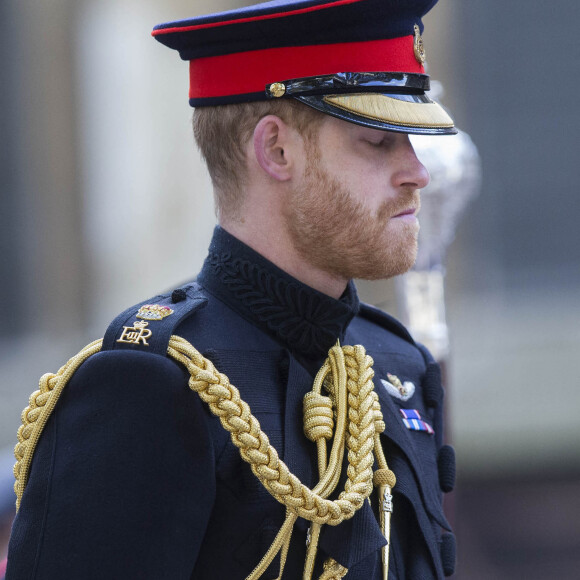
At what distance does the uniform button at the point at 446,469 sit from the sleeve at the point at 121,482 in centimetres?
64

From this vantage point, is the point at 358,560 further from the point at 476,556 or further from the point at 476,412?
the point at 476,412

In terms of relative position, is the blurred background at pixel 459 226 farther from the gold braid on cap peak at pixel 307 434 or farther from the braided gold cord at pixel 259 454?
the braided gold cord at pixel 259 454

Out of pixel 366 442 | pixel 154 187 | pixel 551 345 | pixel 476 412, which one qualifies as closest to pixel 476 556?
pixel 476 412

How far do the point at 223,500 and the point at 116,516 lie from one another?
187mm

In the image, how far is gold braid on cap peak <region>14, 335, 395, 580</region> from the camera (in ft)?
6.04

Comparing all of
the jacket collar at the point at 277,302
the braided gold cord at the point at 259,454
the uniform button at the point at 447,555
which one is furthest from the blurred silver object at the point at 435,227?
the braided gold cord at the point at 259,454

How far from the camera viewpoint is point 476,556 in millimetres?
6598

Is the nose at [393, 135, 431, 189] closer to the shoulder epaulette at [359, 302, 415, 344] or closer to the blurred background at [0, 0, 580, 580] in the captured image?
the shoulder epaulette at [359, 302, 415, 344]

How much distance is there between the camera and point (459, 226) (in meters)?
8.24

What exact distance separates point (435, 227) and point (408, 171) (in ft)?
4.05

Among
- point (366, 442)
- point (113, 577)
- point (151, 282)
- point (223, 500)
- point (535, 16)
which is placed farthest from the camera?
point (535, 16)

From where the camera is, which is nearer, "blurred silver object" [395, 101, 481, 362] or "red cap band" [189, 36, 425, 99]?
"red cap band" [189, 36, 425, 99]

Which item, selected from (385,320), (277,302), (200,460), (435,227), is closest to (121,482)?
(200,460)

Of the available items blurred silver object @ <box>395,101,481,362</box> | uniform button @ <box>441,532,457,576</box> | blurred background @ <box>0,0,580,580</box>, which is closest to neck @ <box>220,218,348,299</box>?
uniform button @ <box>441,532,457,576</box>
